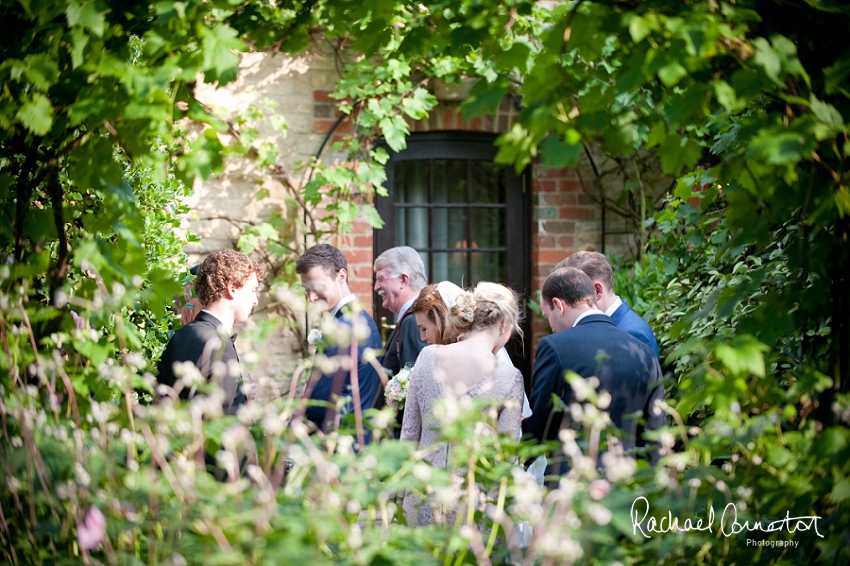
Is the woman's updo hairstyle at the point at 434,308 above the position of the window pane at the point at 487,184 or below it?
below

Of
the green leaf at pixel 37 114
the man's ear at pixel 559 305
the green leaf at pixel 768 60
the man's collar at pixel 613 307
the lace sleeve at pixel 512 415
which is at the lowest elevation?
the lace sleeve at pixel 512 415

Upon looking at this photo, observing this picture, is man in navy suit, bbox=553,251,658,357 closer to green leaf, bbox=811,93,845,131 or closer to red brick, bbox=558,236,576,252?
red brick, bbox=558,236,576,252

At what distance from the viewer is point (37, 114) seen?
207 cm

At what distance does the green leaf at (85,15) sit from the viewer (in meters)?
1.99

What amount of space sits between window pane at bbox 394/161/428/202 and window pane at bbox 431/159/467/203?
85mm

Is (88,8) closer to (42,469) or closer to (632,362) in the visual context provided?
(42,469)

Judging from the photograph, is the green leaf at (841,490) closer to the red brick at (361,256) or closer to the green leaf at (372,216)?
the green leaf at (372,216)

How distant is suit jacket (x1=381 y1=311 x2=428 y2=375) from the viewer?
4.33m

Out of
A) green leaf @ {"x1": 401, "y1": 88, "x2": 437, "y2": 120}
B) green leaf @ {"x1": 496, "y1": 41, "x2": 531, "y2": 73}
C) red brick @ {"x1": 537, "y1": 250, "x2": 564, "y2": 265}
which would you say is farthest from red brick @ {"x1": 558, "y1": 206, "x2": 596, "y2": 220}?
green leaf @ {"x1": 496, "y1": 41, "x2": 531, "y2": 73}

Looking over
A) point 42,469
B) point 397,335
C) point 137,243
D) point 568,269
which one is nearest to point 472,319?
point 568,269

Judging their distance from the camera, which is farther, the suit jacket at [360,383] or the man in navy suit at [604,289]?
the man in navy suit at [604,289]

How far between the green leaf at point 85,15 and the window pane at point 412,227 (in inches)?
168

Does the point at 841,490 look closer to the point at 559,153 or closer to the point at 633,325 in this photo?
the point at 559,153


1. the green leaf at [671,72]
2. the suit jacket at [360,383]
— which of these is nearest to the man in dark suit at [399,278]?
the suit jacket at [360,383]
